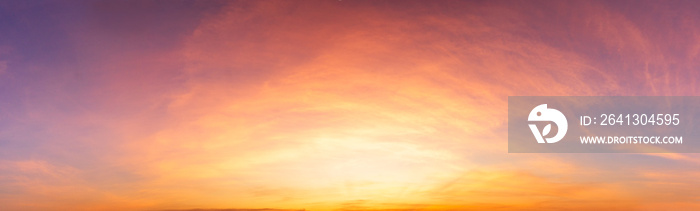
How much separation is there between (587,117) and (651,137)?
2532 millimetres

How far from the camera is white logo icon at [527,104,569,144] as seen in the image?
23.4m

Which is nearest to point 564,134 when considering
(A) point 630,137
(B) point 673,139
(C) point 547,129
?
(C) point 547,129

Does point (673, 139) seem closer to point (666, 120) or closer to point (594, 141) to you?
point (666, 120)

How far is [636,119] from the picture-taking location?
75.3ft

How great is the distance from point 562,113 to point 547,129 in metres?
0.85

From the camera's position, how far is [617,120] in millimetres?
23016

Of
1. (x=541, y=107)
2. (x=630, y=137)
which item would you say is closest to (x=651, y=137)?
(x=630, y=137)

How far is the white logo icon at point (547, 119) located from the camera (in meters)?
23.4

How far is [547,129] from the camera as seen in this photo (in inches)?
937

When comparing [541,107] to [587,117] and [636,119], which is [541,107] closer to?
[587,117]

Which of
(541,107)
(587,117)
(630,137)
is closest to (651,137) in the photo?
(630,137)

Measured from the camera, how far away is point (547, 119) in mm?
23672

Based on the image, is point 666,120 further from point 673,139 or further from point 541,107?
point 541,107

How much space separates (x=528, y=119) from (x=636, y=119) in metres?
3.98
